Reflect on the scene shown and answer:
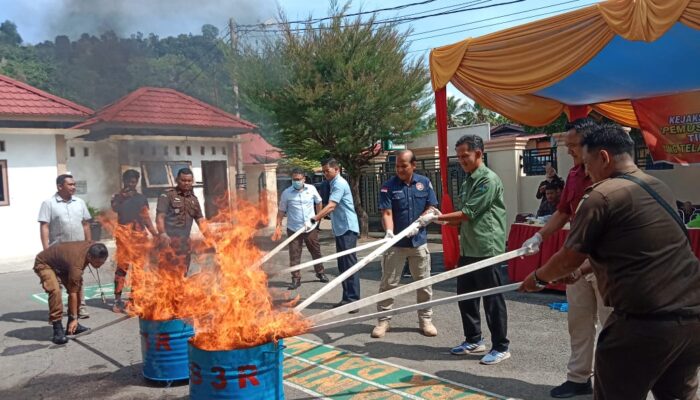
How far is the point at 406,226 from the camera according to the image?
545cm

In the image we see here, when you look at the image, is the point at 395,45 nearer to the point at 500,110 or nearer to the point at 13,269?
the point at 500,110

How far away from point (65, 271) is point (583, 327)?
4.98 m

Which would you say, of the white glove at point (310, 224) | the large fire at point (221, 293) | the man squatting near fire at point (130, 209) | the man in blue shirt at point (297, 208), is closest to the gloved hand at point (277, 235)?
the man in blue shirt at point (297, 208)

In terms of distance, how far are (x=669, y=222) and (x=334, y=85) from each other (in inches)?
430

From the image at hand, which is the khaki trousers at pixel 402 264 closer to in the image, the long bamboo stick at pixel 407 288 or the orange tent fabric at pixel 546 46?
the long bamboo stick at pixel 407 288

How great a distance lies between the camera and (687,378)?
2.55m

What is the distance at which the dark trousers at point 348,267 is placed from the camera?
6.56 m

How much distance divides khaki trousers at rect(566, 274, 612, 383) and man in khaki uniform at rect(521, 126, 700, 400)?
1226 millimetres

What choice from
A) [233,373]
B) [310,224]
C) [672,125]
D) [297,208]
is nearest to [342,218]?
[310,224]

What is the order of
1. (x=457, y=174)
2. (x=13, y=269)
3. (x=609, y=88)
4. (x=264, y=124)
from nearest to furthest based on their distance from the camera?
(x=609, y=88) → (x=13, y=269) → (x=264, y=124) → (x=457, y=174)

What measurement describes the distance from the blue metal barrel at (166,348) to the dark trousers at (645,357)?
2.95m

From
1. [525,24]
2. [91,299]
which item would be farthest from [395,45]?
[91,299]

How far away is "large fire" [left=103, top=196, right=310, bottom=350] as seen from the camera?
3371 mm

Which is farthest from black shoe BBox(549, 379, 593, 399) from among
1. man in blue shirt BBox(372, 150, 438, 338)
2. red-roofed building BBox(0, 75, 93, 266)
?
red-roofed building BBox(0, 75, 93, 266)
